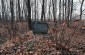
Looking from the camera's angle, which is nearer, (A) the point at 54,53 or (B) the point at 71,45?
(A) the point at 54,53

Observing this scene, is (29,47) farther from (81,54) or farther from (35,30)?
(35,30)

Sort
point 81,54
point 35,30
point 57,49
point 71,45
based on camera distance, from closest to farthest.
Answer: point 81,54
point 57,49
point 71,45
point 35,30

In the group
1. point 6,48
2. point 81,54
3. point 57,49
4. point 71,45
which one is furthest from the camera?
point 6,48

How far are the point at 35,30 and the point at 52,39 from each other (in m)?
3.64

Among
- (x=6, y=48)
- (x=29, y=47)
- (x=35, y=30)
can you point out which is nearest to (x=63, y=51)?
(x=29, y=47)

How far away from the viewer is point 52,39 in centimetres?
1283

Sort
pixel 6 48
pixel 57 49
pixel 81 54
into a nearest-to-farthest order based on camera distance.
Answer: pixel 81 54, pixel 57 49, pixel 6 48

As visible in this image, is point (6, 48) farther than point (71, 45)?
Yes

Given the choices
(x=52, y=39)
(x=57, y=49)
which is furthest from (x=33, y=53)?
(x=52, y=39)

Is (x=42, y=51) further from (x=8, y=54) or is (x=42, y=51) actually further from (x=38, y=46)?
(x=8, y=54)

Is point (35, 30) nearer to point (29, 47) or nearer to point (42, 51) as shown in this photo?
point (29, 47)

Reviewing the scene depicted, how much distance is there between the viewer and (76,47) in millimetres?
11820

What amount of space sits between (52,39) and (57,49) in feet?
5.44

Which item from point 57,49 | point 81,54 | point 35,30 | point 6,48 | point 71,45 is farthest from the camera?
point 35,30
